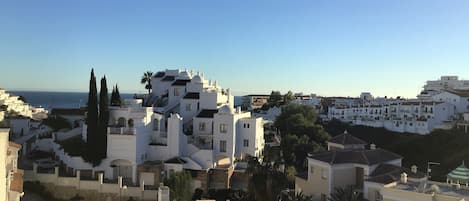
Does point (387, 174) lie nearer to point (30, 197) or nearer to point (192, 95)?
point (192, 95)

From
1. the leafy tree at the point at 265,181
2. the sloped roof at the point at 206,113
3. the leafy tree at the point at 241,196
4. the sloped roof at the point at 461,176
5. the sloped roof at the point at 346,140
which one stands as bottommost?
the leafy tree at the point at 241,196

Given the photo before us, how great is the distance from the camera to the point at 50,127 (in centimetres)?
4550

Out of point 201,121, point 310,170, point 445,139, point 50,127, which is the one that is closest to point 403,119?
point 445,139

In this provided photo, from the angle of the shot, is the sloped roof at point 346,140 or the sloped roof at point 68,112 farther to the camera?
the sloped roof at point 68,112

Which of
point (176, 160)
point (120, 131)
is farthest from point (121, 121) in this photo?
point (176, 160)

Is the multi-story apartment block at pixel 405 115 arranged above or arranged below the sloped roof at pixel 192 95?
below

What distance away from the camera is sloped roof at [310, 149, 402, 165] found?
27094 mm

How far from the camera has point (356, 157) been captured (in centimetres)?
2752

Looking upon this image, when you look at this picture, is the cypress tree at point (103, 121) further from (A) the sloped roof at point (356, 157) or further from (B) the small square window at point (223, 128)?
(A) the sloped roof at point (356, 157)

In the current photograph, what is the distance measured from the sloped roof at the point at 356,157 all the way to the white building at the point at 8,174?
58.8ft

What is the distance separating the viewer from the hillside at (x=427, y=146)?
50.8 meters

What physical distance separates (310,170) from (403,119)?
45.3m

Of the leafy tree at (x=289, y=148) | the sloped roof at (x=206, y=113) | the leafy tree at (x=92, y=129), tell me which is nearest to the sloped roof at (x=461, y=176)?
the leafy tree at (x=289, y=148)

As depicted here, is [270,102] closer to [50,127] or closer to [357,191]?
[50,127]
